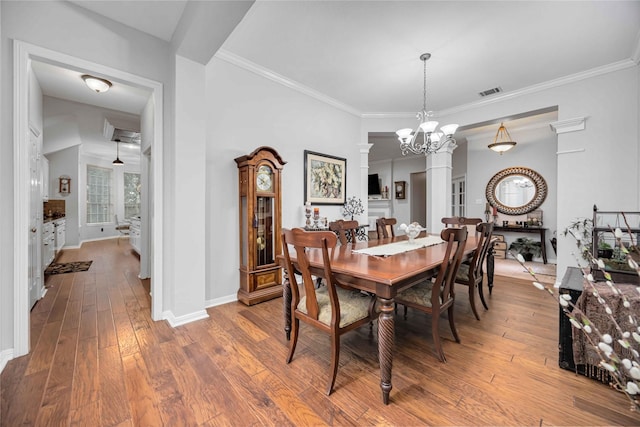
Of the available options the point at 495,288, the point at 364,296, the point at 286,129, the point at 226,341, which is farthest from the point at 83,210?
the point at 495,288

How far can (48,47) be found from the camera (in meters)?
2.07

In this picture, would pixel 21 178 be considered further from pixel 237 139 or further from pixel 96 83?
pixel 237 139

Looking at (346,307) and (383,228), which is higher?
(383,228)

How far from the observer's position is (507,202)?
19.7ft

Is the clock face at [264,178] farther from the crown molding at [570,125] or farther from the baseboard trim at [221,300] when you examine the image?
the crown molding at [570,125]

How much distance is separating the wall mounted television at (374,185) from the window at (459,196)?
2192 millimetres

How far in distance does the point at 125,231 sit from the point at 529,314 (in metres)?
9.76

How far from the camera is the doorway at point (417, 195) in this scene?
803 centimetres

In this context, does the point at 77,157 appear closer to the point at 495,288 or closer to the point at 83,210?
the point at 83,210

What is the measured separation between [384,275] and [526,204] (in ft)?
19.2

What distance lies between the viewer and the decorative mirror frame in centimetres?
554

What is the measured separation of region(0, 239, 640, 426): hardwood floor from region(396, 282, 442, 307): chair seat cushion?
0.39 m

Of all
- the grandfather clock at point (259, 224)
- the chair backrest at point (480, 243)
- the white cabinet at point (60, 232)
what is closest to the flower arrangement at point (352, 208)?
the grandfather clock at point (259, 224)

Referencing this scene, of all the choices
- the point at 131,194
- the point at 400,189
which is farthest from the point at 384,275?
the point at 131,194
